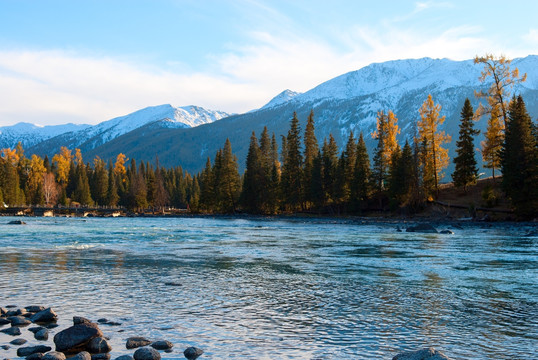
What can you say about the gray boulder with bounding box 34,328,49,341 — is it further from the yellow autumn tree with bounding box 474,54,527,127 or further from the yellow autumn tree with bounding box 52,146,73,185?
the yellow autumn tree with bounding box 52,146,73,185

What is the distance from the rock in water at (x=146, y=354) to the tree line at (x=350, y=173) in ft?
181

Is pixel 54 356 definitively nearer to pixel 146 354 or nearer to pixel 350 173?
pixel 146 354

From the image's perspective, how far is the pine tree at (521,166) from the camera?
2173 inches

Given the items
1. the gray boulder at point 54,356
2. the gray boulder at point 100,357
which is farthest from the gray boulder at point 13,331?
the gray boulder at point 100,357

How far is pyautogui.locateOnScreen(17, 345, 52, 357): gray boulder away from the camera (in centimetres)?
996

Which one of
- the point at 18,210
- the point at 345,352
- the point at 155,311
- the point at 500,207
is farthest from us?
the point at 18,210

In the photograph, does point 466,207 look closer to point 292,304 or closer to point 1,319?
point 292,304

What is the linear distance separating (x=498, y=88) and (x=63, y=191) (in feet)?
367

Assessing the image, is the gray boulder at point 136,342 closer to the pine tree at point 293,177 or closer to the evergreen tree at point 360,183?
the evergreen tree at point 360,183

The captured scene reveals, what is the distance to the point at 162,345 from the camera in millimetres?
10492

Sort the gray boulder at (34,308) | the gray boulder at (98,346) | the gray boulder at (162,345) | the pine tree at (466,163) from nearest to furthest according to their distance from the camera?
1. the gray boulder at (98,346)
2. the gray boulder at (162,345)
3. the gray boulder at (34,308)
4. the pine tree at (466,163)

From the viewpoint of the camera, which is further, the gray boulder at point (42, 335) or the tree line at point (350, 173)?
the tree line at point (350, 173)

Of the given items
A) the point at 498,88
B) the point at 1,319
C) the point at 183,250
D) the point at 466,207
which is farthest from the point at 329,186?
the point at 1,319

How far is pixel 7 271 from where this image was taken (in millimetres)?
21328
